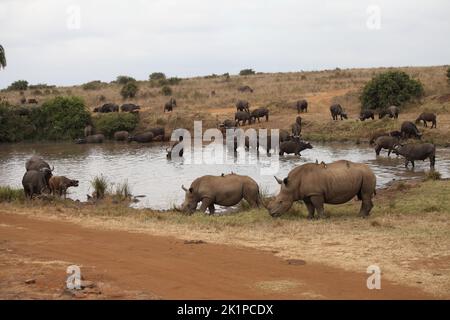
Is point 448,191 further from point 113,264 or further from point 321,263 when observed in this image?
point 113,264

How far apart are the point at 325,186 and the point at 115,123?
3073 cm

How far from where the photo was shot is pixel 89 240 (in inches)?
453

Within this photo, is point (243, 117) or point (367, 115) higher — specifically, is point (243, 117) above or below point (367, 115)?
below

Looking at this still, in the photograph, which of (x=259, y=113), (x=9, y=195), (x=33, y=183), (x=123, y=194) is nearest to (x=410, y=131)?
(x=259, y=113)

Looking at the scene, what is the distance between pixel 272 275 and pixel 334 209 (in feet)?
22.3

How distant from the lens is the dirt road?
782 centimetres

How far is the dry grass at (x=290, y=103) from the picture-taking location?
3669 cm

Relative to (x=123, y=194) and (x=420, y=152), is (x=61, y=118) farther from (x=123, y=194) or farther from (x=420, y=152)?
(x=420, y=152)

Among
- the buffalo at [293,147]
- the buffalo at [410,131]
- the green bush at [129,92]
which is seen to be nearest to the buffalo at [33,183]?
the buffalo at [293,147]

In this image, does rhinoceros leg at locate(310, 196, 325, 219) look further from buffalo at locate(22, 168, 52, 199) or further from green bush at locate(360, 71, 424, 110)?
green bush at locate(360, 71, 424, 110)

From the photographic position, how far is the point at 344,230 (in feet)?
39.7

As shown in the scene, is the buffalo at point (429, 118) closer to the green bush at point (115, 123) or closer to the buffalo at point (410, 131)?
the buffalo at point (410, 131)

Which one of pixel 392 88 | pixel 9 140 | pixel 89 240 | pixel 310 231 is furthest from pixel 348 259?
pixel 9 140
